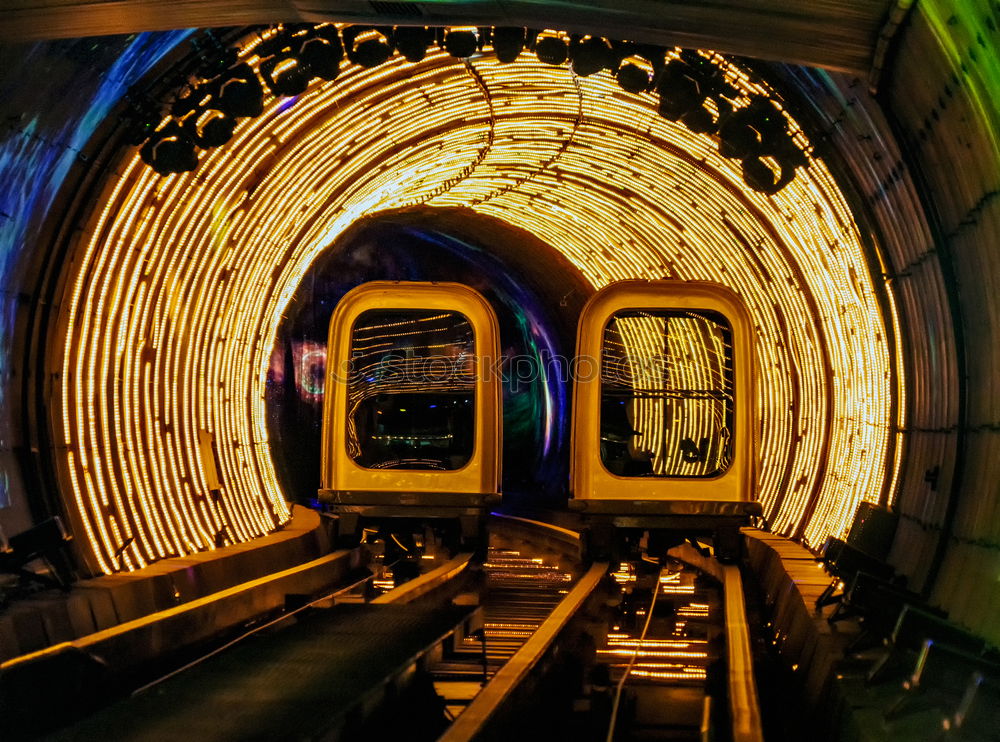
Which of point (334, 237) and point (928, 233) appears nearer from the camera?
point (928, 233)

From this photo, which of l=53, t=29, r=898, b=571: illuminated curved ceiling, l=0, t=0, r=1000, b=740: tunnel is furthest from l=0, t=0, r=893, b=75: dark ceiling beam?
l=53, t=29, r=898, b=571: illuminated curved ceiling

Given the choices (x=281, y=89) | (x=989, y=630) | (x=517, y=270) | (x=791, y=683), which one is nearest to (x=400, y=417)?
(x=281, y=89)

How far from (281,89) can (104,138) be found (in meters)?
1.31

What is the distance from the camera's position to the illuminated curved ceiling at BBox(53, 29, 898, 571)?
10797 millimetres

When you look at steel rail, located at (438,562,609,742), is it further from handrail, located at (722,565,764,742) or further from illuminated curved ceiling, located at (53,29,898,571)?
illuminated curved ceiling, located at (53,29,898,571)

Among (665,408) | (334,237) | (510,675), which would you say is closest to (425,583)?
(665,408)

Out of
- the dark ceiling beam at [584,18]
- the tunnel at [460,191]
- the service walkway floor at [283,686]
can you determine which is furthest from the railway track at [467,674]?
the dark ceiling beam at [584,18]

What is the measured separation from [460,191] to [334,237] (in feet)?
6.14

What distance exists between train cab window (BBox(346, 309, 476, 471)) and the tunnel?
62.7 inches

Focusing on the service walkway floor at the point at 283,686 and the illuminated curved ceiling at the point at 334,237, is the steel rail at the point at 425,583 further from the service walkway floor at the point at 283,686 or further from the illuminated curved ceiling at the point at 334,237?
the illuminated curved ceiling at the point at 334,237

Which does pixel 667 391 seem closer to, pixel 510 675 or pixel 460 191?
pixel 510 675

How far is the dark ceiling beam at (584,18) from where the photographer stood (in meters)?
6.71

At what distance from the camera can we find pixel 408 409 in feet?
43.0

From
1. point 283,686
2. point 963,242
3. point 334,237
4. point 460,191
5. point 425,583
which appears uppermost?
point 460,191
